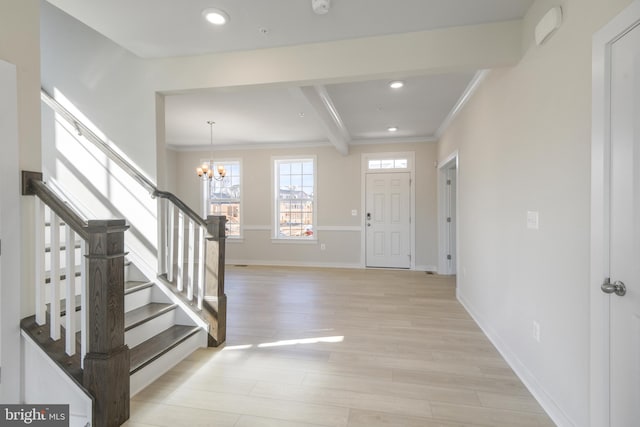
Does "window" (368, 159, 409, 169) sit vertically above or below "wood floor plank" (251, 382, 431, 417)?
above

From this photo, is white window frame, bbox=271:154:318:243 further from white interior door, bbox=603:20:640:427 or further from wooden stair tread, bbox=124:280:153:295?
white interior door, bbox=603:20:640:427

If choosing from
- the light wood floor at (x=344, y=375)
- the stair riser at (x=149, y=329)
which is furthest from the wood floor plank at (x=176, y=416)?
the stair riser at (x=149, y=329)

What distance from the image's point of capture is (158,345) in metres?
2.23

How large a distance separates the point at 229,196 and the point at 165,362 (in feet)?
15.6

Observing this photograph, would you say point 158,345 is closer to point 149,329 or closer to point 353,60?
point 149,329

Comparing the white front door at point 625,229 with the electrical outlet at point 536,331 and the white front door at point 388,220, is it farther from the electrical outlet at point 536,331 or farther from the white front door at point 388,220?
the white front door at point 388,220

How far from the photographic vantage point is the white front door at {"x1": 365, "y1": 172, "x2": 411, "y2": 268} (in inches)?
231

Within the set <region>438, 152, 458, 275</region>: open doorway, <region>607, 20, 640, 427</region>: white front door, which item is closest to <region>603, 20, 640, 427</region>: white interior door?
<region>607, 20, 640, 427</region>: white front door

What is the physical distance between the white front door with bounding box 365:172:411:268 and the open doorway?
0.60m

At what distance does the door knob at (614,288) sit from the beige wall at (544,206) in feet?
0.64

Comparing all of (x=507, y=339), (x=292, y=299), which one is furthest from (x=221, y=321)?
(x=507, y=339)

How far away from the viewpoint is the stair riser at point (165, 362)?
76.8 inches

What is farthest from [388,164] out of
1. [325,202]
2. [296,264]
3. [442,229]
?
[296,264]

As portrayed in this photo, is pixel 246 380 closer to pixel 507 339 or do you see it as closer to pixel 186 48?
pixel 507 339
